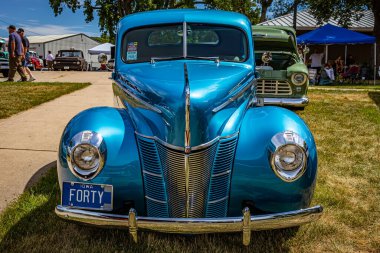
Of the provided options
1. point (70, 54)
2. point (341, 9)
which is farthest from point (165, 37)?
point (70, 54)

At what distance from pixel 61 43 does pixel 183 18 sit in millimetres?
56562

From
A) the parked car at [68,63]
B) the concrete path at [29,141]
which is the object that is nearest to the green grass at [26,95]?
the concrete path at [29,141]

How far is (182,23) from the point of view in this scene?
3732 mm

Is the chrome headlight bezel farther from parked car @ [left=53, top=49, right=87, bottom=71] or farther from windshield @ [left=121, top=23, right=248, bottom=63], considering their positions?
parked car @ [left=53, top=49, right=87, bottom=71]

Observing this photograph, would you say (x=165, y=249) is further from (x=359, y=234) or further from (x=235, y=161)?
(x=359, y=234)

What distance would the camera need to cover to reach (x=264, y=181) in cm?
243

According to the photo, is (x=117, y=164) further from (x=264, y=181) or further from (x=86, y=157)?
(x=264, y=181)

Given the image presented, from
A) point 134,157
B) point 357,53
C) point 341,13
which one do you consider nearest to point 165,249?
→ point 134,157

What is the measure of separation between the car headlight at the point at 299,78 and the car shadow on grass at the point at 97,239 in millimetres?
5279

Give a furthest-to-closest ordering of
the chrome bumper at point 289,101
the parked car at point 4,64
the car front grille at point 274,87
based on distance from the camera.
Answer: the parked car at point 4,64 → the car front grille at point 274,87 → the chrome bumper at point 289,101

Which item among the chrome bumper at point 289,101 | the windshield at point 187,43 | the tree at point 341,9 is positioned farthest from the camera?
the tree at point 341,9

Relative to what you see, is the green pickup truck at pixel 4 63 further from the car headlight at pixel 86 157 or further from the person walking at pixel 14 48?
the car headlight at pixel 86 157

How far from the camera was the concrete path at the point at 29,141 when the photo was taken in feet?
12.8

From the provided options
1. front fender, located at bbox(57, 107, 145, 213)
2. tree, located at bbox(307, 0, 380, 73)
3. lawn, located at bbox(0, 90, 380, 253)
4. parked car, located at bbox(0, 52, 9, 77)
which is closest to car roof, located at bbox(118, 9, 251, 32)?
front fender, located at bbox(57, 107, 145, 213)
